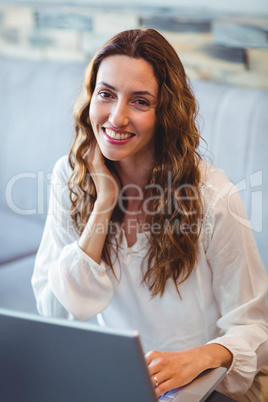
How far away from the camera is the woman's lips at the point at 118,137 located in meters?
1.16

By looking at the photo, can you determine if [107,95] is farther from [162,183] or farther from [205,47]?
[205,47]

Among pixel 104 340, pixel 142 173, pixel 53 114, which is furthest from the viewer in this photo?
pixel 53 114

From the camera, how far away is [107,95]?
46.0 inches

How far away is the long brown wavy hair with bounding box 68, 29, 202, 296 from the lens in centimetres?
114

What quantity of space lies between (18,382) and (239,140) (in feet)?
3.71

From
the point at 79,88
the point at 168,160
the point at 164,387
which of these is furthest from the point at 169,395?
the point at 79,88

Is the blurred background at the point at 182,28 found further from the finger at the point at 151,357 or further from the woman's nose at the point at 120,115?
the finger at the point at 151,357

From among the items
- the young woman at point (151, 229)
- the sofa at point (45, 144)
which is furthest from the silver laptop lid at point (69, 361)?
the sofa at point (45, 144)

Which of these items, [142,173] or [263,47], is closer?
[142,173]

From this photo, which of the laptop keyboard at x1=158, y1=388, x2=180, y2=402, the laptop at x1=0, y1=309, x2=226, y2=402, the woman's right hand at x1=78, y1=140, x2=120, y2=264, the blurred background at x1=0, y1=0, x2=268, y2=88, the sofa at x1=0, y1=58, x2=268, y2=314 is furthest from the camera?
the blurred background at x1=0, y1=0, x2=268, y2=88

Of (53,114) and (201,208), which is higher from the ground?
(53,114)

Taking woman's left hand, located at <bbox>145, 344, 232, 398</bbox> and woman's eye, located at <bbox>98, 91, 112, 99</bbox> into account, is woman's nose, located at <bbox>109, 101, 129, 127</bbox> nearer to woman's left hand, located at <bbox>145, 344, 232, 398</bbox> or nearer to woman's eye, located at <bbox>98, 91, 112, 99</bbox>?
woman's eye, located at <bbox>98, 91, 112, 99</bbox>

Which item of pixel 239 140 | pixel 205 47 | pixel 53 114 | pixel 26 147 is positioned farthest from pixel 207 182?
pixel 26 147

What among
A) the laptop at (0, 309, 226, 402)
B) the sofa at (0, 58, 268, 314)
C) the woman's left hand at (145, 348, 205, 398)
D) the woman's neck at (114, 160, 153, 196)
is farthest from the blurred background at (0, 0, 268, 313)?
the laptop at (0, 309, 226, 402)
